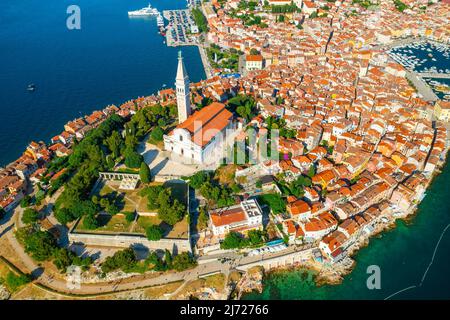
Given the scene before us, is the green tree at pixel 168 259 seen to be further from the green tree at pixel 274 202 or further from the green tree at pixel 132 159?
the green tree at pixel 132 159

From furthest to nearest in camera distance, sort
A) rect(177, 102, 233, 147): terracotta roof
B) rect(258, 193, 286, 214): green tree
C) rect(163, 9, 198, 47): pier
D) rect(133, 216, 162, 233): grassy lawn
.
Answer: rect(163, 9, 198, 47): pier → rect(177, 102, 233, 147): terracotta roof → rect(258, 193, 286, 214): green tree → rect(133, 216, 162, 233): grassy lawn

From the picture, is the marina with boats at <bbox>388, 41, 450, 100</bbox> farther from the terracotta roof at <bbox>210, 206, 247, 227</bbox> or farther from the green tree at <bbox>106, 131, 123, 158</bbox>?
the green tree at <bbox>106, 131, 123, 158</bbox>

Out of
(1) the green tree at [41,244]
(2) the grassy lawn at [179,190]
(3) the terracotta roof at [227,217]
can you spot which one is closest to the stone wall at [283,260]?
(3) the terracotta roof at [227,217]

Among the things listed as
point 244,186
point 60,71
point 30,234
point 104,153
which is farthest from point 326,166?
point 60,71

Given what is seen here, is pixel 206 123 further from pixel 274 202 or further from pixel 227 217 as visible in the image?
pixel 227 217

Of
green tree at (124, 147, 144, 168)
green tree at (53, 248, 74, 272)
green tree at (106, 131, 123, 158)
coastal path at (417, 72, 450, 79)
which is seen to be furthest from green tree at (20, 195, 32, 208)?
coastal path at (417, 72, 450, 79)

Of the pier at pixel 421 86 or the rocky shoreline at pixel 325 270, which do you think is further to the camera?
the pier at pixel 421 86

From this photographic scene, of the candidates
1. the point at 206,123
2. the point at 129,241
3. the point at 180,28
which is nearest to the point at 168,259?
the point at 129,241

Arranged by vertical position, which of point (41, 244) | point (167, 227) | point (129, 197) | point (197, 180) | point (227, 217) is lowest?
point (167, 227)

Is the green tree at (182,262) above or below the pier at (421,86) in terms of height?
below

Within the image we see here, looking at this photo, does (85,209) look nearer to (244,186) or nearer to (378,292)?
(244,186)
